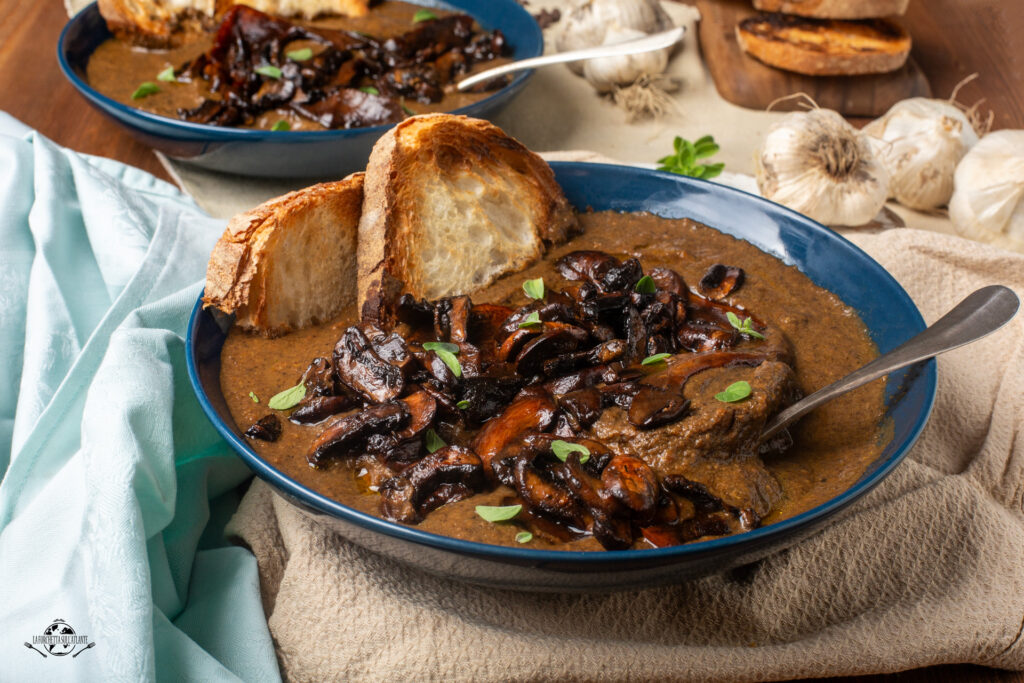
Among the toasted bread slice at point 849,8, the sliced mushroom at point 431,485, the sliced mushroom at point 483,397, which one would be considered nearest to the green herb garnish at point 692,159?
the toasted bread slice at point 849,8

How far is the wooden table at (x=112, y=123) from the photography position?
5289 mm

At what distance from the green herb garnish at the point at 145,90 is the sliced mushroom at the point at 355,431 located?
3.19 meters

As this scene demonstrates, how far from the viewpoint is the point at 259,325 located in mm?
3207

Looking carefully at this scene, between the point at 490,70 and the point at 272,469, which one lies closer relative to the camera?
the point at 272,469

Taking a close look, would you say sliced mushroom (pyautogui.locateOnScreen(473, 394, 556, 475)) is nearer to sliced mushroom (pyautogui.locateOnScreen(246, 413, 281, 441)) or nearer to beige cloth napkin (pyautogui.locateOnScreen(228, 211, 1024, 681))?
beige cloth napkin (pyautogui.locateOnScreen(228, 211, 1024, 681))

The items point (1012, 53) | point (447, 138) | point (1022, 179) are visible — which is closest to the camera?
point (447, 138)

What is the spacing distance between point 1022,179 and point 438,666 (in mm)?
3615

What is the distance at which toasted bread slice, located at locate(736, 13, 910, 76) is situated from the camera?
5.67m

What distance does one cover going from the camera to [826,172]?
451cm

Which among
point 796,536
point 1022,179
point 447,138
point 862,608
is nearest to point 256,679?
point 796,536

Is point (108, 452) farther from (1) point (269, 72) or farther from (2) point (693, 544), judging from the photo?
(1) point (269, 72)

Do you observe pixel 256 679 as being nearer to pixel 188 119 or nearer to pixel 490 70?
pixel 188 119

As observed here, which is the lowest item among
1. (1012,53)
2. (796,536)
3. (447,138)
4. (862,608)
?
(1012,53)

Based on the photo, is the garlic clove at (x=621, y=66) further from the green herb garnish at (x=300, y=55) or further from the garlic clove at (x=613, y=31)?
the green herb garnish at (x=300, y=55)
